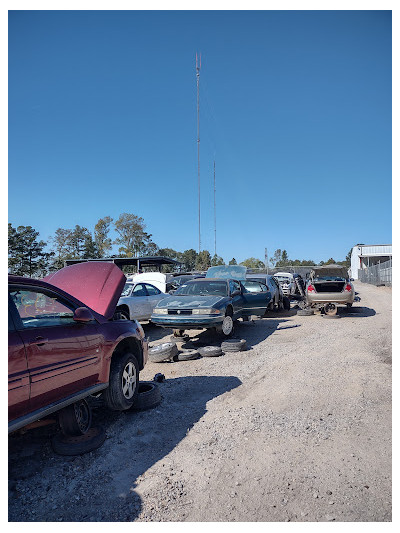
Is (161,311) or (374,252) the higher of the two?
(374,252)

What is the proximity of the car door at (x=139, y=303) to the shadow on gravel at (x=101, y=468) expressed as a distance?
598cm

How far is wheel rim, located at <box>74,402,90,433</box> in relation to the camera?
3.85m

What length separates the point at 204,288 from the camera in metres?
10.0

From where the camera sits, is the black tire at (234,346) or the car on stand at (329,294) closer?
the black tire at (234,346)

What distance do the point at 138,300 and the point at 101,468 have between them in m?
7.75

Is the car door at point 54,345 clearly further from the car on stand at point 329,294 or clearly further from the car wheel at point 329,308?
the car wheel at point 329,308

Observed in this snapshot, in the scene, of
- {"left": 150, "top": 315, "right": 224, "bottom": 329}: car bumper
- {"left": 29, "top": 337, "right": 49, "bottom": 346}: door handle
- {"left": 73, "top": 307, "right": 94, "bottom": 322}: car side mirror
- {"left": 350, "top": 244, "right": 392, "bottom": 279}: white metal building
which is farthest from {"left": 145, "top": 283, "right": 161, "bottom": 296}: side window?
{"left": 350, "top": 244, "right": 392, "bottom": 279}: white metal building

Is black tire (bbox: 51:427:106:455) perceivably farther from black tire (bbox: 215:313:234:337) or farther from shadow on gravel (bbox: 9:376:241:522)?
black tire (bbox: 215:313:234:337)

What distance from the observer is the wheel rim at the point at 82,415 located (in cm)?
385

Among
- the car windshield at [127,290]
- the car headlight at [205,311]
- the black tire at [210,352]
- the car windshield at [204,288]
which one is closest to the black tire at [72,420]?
the black tire at [210,352]

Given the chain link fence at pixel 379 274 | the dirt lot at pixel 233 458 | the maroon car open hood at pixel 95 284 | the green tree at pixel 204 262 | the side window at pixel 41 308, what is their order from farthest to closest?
1. the green tree at pixel 204 262
2. the chain link fence at pixel 379 274
3. the maroon car open hood at pixel 95 284
4. the side window at pixel 41 308
5. the dirt lot at pixel 233 458

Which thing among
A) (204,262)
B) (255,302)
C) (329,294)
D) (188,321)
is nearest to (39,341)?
(188,321)

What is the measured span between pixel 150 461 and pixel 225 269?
33.6 ft

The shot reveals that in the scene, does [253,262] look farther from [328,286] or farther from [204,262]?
[328,286]
